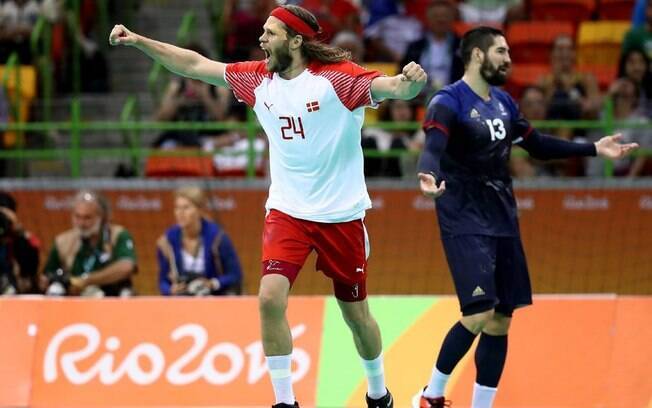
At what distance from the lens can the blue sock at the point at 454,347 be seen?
9.09 meters

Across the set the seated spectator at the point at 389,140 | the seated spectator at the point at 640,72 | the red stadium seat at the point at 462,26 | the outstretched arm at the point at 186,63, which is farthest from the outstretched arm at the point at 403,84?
the red stadium seat at the point at 462,26

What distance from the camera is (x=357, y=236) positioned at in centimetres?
861

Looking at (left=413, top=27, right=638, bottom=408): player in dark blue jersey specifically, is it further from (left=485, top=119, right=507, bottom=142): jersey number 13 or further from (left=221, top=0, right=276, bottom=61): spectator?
(left=221, top=0, right=276, bottom=61): spectator

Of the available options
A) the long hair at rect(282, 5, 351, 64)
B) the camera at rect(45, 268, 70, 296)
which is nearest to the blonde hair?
the camera at rect(45, 268, 70, 296)

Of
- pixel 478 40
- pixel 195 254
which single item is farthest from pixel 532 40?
pixel 478 40

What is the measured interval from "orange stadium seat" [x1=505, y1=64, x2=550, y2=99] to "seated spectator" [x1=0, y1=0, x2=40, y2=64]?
5627 mm

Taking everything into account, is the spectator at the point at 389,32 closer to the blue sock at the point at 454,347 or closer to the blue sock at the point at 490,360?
the blue sock at the point at 490,360

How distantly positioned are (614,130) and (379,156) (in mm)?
2487

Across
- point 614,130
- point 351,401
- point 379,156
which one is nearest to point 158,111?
point 379,156

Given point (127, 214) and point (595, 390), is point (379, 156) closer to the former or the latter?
point (127, 214)

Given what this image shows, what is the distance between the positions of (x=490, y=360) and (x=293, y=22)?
255cm

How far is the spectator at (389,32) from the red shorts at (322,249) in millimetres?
7842

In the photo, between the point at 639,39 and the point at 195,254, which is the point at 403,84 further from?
the point at 639,39

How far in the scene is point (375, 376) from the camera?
29.3 feet
